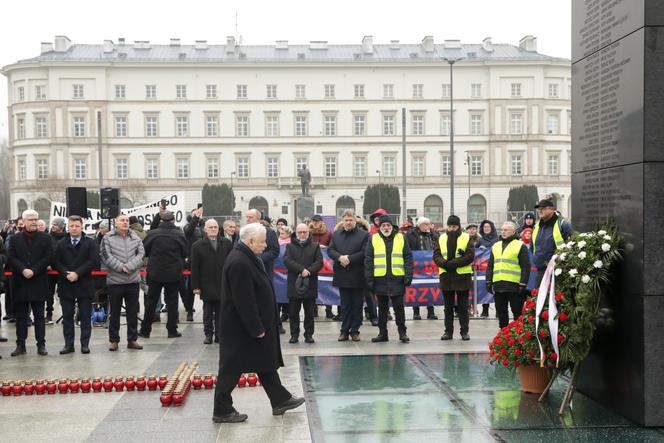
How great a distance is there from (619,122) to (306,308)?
6.22 m

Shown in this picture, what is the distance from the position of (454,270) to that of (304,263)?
7.34 feet

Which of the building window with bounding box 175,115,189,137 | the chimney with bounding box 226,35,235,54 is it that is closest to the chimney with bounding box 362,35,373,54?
the chimney with bounding box 226,35,235,54

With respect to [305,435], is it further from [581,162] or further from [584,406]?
[581,162]

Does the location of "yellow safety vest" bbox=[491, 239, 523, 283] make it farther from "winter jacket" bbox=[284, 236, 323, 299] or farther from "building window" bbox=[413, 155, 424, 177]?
"building window" bbox=[413, 155, 424, 177]

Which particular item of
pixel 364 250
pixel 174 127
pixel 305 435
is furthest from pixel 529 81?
pixel 305 435

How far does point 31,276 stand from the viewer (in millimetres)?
10758

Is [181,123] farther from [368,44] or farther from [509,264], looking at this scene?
[509,264]

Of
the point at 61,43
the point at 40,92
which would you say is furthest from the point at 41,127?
the point at 61,43

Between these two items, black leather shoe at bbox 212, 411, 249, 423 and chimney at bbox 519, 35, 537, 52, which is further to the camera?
chimney at bbox 519, 35, 537, 52

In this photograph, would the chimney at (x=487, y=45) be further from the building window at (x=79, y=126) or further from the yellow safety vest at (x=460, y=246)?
the yellow safety vest at (x=460, y=246)

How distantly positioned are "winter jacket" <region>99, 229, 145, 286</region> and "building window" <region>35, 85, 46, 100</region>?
→ 74897mm

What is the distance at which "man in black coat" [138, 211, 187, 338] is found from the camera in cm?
1230

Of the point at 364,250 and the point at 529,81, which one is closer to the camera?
the point at 364,250

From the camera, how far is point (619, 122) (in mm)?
6953
